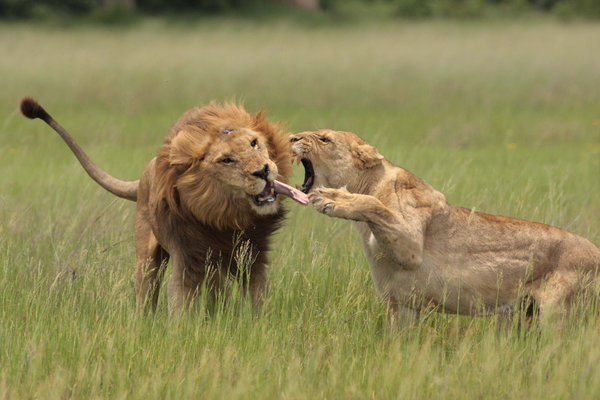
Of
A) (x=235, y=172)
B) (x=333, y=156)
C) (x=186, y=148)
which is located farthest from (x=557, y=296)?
(x=186, y=148)

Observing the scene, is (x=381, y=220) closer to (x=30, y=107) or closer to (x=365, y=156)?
(x=365, y=156)

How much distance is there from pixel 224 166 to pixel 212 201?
214mm

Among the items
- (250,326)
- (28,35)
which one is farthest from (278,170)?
(28,35)

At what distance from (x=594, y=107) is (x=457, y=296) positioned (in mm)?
10880

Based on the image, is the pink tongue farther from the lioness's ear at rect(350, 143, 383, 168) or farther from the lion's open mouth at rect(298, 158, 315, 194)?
the lioness's ear at rect(350, 143, 383, 168)

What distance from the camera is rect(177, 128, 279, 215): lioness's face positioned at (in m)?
4.22

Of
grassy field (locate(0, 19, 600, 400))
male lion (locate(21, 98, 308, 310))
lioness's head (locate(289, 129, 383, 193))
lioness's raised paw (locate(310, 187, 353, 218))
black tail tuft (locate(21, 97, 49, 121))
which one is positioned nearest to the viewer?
grassy field (locate(0, 19, 600, 400))

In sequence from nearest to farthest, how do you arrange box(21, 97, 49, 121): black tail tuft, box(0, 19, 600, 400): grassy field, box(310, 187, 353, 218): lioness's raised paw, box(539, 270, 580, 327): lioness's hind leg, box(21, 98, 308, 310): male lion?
1. box(0, 19, 600, 400): grassy field
2. box(310, 187, 353, 218): lioness's raised paw
3. box(539, 270, 580, 327): lioness's hind leg
4. box(21, 98, 308, 310): male lion
5. box(21, 97, 49, 121): black tail tuft

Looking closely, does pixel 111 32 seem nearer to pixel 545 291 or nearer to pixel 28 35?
pixel 28 35

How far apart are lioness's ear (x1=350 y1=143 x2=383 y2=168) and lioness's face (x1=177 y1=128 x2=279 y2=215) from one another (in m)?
0.39

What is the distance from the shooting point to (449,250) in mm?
4125

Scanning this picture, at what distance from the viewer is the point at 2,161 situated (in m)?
9.42

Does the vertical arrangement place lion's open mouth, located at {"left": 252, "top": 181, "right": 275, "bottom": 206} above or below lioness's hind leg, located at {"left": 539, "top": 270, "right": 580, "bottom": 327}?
above

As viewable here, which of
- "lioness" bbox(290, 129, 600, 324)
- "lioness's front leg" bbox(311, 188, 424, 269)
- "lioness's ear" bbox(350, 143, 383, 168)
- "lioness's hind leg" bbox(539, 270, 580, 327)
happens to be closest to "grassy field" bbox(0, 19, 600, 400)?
"lioness's hind leg" bbox(539, 270, 580, 327)
